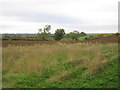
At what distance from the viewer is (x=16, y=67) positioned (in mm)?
8328

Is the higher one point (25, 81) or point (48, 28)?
point (48, 28)

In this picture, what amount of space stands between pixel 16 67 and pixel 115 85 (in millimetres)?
5196

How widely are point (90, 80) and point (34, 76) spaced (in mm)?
2634

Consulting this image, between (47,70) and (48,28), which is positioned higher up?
(48,28)

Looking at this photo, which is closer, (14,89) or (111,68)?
(14,89)

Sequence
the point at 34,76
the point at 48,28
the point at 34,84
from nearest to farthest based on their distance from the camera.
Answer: the point at 34,84
the point at 34,76
the point at 48,28

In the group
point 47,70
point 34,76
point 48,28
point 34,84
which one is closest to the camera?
point 34,84

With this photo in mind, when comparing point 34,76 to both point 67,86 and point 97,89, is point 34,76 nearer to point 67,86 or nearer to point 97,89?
point 67,86

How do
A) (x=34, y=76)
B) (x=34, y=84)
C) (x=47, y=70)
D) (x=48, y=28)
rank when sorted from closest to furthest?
(x=34, y=84) < (x=34, y=76) < (x=47, y=70) < (x=48, y=28)

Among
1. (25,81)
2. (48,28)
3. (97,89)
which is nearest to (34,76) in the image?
(25,81)

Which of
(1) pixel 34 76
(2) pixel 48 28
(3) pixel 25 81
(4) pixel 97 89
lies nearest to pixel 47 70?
(1) pixel 34 76

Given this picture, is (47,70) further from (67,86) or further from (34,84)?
(67,86)

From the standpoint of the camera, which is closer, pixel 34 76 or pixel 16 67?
pixel 34 76

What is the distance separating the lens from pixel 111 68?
24.6ft
